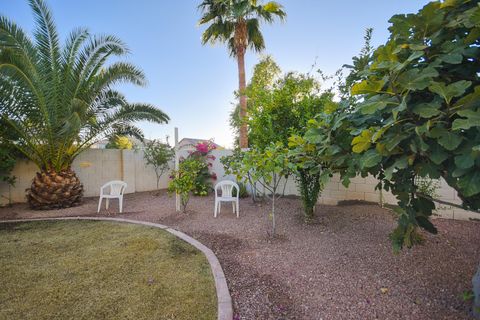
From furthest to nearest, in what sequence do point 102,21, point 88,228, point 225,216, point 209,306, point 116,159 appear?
1. point 116,159
2. point 102,21
3. point 225,216
4. point 88,228
5. point 209,306

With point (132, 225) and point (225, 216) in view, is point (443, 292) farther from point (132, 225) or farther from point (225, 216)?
point (132, 225)

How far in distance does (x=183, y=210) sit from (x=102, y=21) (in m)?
5.78

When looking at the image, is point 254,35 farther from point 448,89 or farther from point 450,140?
point 450,140

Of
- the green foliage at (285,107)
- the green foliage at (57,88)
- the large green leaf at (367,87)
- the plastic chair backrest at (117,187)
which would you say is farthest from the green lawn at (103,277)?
the green foliage at (57,88)

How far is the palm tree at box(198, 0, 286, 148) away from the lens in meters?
9.34

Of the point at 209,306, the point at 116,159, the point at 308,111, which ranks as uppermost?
the point at 308,111

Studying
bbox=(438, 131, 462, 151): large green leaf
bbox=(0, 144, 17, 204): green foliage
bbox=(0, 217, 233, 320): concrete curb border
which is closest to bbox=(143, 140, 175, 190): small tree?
bbox=(0, 144, 17, 204): green foliage

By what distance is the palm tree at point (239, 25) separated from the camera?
30.6ft

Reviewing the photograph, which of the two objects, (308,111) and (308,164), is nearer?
(308,164)

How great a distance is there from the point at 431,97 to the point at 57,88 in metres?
7.78

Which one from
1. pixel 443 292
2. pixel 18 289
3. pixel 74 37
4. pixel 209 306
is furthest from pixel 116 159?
pixel 443 292

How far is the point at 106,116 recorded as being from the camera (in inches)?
278

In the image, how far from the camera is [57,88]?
6121 millimetres

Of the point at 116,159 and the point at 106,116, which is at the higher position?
Answer: the point at 106,116
